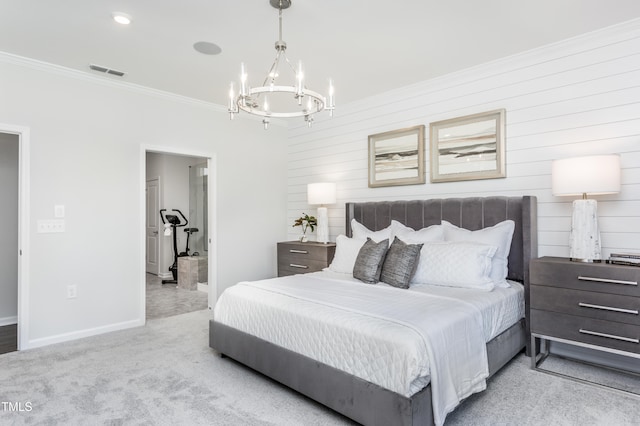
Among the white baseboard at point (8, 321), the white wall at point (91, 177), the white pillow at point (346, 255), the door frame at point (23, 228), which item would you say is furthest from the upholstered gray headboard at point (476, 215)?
the white baseboard at point (8, 321)

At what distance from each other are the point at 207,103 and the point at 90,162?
1589 mm

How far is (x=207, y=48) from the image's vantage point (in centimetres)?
321

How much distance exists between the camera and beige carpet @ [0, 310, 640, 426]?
2.21 meters

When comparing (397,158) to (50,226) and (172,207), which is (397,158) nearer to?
(50,226)

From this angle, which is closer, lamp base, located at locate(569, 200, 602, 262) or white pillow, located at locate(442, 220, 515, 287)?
lamp base, located at locate(569, 200, 602, 262)

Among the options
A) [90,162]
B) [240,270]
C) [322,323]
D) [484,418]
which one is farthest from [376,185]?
[90,162]

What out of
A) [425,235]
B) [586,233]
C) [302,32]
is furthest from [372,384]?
[302,32]

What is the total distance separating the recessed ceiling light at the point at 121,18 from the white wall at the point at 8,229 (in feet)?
8.55

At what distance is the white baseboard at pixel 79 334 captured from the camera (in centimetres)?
343

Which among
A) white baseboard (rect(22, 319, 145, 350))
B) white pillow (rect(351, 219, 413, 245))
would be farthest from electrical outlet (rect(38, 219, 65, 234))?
white pillow (rect(351, 219, 413, 245))

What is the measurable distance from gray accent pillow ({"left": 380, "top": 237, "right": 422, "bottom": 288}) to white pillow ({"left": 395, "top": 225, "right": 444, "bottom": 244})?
1.09ft

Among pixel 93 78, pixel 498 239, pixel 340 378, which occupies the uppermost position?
pixel 93 78

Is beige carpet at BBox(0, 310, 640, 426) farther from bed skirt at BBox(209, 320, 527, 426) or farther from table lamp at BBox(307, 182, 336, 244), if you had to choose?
table lamp at BBox(307, 182, 336, 244)

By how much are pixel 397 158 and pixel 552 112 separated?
63.4 inches
